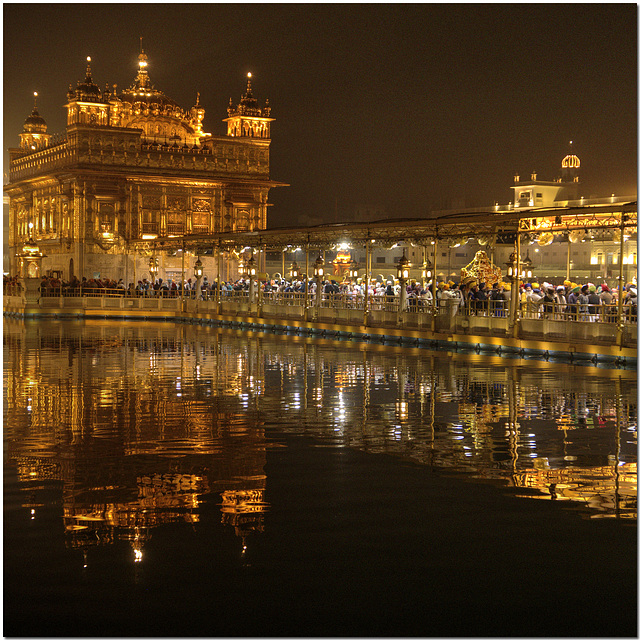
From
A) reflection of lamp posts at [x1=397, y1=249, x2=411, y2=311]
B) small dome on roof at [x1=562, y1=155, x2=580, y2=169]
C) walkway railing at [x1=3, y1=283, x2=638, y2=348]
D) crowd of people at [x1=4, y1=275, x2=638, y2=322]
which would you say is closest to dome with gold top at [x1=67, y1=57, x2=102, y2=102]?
walkway railing at [x1=3, y1=283, x2=638, y2=348]

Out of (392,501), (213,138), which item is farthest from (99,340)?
(213,138)

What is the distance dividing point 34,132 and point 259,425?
2654 inches

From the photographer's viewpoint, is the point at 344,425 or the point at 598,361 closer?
the point at 344,425

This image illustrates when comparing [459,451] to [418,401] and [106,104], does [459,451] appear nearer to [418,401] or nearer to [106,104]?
[418,401]

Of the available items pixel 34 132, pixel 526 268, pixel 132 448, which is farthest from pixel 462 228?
pixel 34 132

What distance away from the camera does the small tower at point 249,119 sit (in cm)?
6575

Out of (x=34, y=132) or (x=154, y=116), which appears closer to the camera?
(x=154, y=116)

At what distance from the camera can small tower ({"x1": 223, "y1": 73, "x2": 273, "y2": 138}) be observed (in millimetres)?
65750

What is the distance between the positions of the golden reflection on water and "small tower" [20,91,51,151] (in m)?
56.3

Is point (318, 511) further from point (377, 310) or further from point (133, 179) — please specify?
point (133, 179)

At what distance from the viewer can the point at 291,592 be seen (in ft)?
19.5

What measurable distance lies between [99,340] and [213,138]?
37630 mm

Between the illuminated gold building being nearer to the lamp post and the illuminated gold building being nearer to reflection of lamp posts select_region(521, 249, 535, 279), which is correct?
the lamp post

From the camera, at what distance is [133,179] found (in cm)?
5966
